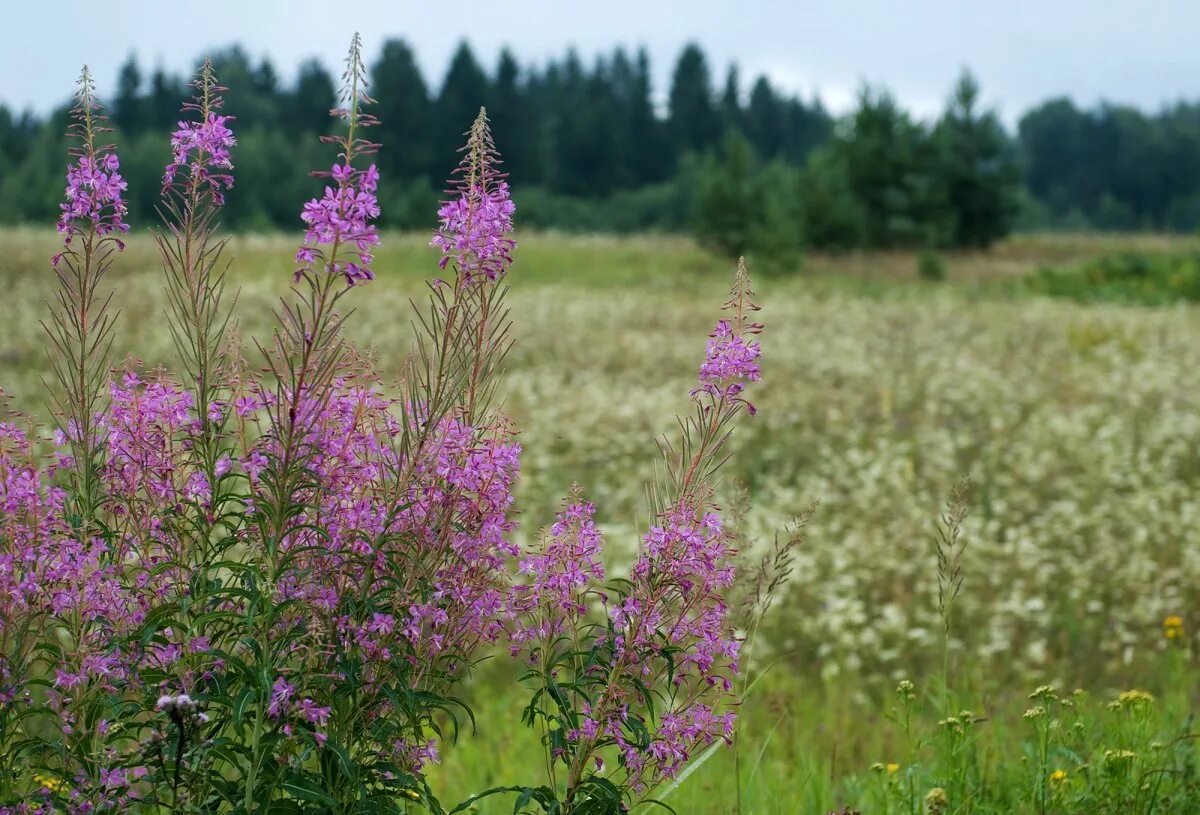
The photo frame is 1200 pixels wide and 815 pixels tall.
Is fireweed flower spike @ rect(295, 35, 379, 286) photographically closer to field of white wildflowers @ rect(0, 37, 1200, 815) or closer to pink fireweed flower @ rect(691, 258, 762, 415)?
field of white wildflowers @ rect(0, 37, 1200, 815)

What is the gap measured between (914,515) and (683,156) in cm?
5324

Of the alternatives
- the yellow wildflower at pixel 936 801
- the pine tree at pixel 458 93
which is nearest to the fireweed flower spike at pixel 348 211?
the yellow wildflower at pixel 936 801

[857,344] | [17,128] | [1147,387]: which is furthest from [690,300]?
[17,128]

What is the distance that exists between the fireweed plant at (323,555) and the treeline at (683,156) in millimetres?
23016

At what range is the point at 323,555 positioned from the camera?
6.23 feet

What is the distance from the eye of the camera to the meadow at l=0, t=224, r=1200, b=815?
340 centimetres

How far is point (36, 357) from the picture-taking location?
13570mm

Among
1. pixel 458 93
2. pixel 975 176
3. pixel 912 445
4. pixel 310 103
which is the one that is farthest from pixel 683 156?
pixel 912 445

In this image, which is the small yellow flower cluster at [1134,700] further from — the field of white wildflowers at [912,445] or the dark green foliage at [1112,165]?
the dark green foliage at [1112,165]

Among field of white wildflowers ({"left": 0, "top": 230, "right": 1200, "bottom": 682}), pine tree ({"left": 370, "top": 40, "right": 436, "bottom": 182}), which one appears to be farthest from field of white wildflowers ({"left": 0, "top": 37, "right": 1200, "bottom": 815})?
pine tree ({"left": 370, "top": 40, "right": 436, "bottom": 182})

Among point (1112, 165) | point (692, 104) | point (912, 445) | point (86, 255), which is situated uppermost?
point (692, 104)

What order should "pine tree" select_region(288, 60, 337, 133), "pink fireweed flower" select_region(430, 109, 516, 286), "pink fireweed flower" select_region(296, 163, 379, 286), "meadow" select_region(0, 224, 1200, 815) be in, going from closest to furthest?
"pink fireweed flower" select_region(296, 163, 379, 286) < "pink fireweed flower" select_region(430, 109, 516, 286) < "meadow" select_region(0, 224, 1200, 815) < "pine tree" select_region(288, 60, 337, 133)

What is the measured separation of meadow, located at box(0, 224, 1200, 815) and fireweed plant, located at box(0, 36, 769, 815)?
230 millimetres

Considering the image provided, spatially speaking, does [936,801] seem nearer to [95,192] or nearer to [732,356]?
[732,356]
